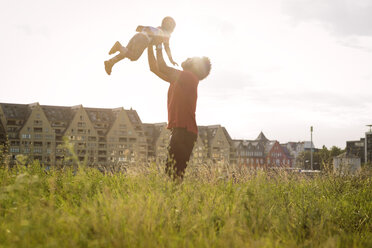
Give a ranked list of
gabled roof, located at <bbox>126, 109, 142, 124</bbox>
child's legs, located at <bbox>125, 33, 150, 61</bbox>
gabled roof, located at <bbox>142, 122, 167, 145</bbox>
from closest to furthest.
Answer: child's legs, located at <bbox>125, 33, 150, 61</bbox>
gabled roof, located at <bbox>126, 109, 142, 124</bbox>
gabled roof, located at <bbox>142, 122, 167, 145</bbox>

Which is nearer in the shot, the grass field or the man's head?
the grass field

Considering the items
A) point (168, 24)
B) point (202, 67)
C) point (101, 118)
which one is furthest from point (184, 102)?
point (101, 118)

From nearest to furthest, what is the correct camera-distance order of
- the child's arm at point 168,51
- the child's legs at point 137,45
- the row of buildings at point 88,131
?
the child's legs at point 137,45, the child's arm at point 168,51, the row of buildings at point 88,131

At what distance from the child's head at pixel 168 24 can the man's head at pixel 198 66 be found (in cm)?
68

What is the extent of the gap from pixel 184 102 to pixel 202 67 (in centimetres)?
76

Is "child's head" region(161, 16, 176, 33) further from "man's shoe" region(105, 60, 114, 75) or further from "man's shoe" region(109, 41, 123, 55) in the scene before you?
"man's shoe" region(105, 60, 114, 75)

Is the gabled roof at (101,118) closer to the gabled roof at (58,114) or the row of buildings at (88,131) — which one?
the row of buildings at (88,131)

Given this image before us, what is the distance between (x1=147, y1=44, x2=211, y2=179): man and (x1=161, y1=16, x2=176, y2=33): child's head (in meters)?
0.29

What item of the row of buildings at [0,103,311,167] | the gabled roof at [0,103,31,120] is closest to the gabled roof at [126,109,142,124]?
the row of buildings at [0,103,311,167]

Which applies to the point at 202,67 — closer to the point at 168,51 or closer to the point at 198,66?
the point at 198,66

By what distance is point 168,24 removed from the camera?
24.3 feet

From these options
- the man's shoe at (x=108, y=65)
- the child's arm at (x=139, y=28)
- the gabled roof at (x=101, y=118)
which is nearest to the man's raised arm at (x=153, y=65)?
the child's arm at (x=139, y=28)

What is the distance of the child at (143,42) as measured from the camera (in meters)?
7.01

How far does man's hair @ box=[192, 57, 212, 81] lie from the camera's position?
7.80 meters
